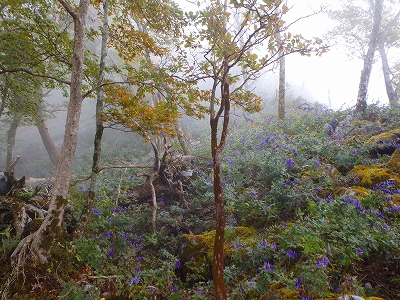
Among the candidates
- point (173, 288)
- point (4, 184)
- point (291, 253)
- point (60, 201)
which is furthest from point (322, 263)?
point (4, 184)

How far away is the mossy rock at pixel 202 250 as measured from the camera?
11.9 feet

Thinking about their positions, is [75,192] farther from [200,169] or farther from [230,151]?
[230,151]

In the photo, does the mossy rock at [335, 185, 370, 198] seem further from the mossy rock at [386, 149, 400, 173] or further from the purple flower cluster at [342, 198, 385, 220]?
the mossy rock at [386, 149, 400, 173]

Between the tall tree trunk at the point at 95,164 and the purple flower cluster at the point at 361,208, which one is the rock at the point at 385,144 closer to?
the purple flower cluster at the point at 361,208

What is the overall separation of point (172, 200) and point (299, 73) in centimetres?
4778

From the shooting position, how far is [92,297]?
2.88 metres

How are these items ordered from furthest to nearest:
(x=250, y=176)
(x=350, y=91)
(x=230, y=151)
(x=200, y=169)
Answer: (x=350, y=91)
(x=230, y=151)
(x=200, y=169)
(x=250, y=176)

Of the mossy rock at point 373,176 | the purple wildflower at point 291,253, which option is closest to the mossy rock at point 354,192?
the mossy rock at point 373,176

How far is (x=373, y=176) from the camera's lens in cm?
445

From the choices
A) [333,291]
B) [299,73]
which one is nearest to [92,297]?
[333,291]

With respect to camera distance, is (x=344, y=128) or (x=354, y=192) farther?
(x=344, y=128)

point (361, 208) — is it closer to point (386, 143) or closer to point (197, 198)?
point (386, 143)

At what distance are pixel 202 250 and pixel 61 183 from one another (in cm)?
Answer: 243

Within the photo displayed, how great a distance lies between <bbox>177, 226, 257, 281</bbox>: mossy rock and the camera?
11.9ft
